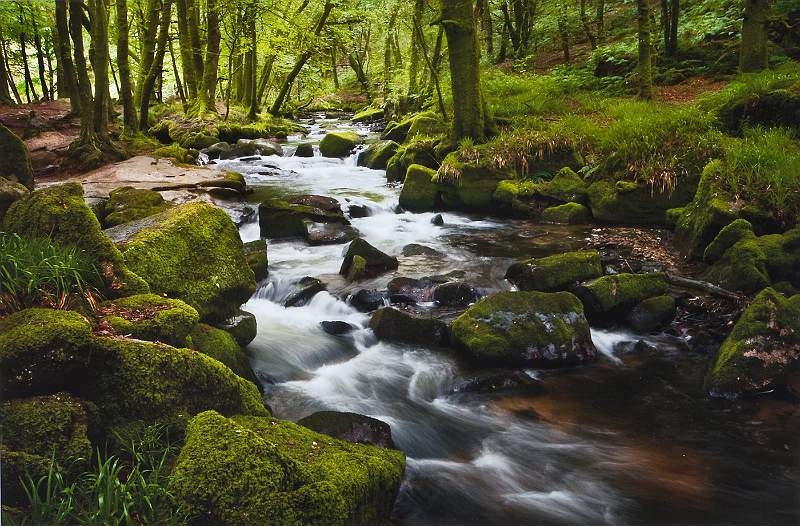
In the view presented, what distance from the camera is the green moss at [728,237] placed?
7301 mm

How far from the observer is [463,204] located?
11.8m

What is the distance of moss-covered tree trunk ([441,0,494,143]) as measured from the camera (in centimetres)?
1188

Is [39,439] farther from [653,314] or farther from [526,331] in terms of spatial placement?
[653,314]

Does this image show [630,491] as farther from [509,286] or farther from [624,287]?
[509,286]

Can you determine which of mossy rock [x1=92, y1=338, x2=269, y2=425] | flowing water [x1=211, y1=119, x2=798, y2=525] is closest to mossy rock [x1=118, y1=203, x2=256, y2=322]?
flowing water [x1=211, y1=119, x2=798, y2=525]

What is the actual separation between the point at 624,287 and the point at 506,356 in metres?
2.00

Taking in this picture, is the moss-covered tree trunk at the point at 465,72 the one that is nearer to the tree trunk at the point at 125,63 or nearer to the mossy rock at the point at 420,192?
the mossy rock at the point at 420,192

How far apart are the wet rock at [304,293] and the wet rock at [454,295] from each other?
Answer: 1.66m

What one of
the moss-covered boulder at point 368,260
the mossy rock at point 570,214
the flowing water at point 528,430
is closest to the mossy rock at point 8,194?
the flowing water at point 528,430

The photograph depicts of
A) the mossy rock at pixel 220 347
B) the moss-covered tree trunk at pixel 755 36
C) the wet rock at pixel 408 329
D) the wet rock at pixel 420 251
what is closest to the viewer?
the mossy rock at pixel 220 347

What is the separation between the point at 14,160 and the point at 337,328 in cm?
Answer: 395

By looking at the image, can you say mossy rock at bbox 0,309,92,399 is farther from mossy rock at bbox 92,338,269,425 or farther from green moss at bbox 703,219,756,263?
green moss at bbox 703,219,756,263

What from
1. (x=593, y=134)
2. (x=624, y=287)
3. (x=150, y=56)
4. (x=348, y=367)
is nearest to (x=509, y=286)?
(x=624, y=287)

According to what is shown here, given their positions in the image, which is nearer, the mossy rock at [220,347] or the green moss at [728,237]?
the mossy rock at [220,347]
